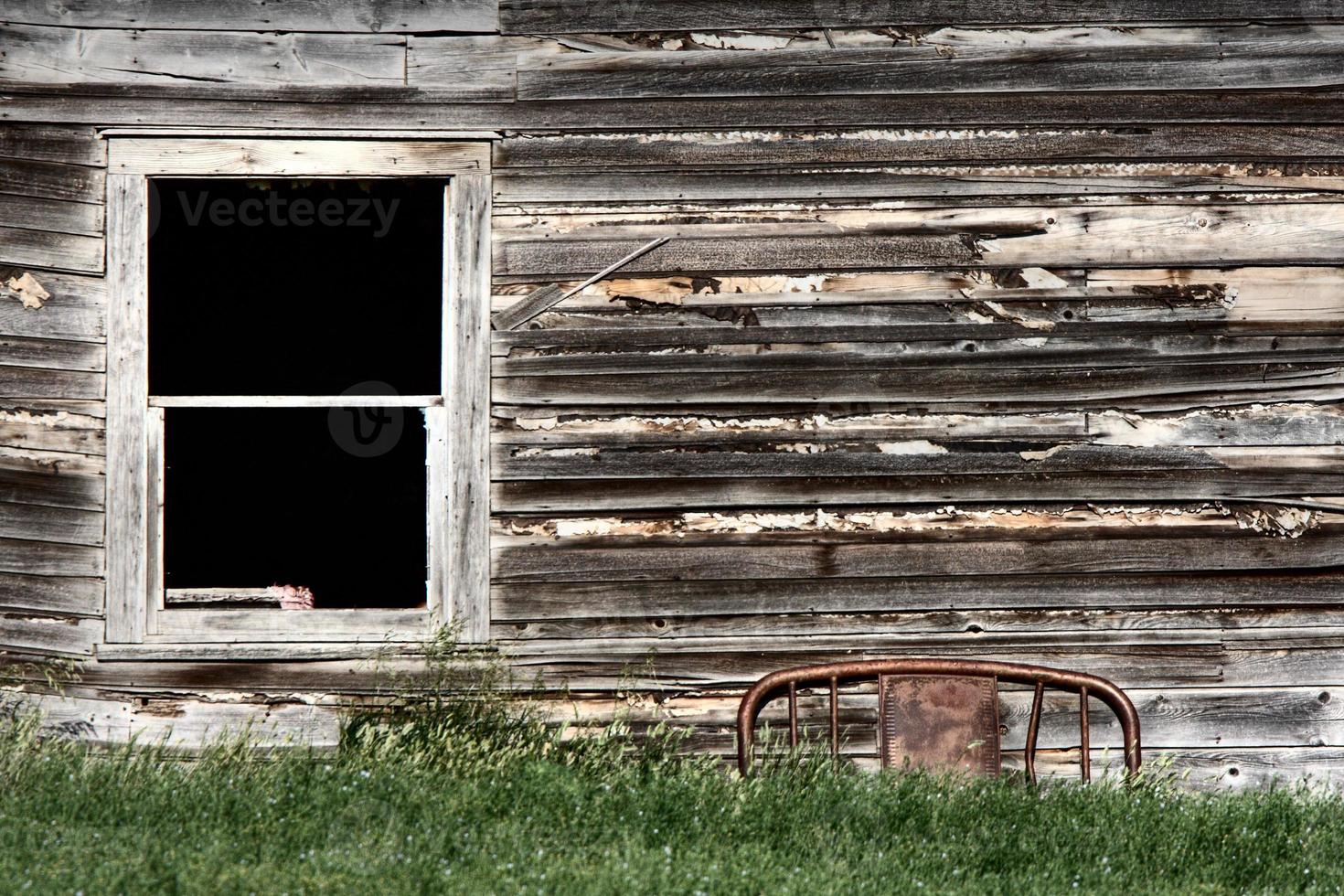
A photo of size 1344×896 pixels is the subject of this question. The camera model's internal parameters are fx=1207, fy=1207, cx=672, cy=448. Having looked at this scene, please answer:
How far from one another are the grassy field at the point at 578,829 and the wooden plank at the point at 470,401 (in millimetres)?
519

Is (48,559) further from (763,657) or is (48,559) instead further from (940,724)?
(940,724)

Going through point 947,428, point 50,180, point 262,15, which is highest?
point 262,15

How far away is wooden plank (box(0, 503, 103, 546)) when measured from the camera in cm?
425

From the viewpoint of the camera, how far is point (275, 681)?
4270 millimetres

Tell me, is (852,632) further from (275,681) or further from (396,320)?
(396,320)

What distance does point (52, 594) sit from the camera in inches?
168

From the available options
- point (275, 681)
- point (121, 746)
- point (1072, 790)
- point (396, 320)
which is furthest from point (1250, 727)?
point (396, 320)

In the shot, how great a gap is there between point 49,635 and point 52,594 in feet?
0.47

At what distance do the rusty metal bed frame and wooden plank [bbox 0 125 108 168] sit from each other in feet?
9.81

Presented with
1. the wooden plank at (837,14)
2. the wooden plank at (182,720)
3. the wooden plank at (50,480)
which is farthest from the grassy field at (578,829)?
the wooden plank at (837,14)

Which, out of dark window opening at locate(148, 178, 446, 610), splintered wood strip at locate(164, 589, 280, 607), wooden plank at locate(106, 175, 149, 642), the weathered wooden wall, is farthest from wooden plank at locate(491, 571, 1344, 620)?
dark window opening at locate(148, 178, 446, 610)

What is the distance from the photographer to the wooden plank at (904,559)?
4.36m

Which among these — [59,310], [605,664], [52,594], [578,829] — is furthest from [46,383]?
[578,829]

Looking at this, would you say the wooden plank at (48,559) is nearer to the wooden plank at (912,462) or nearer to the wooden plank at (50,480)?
the wooden plank at (50,480)
